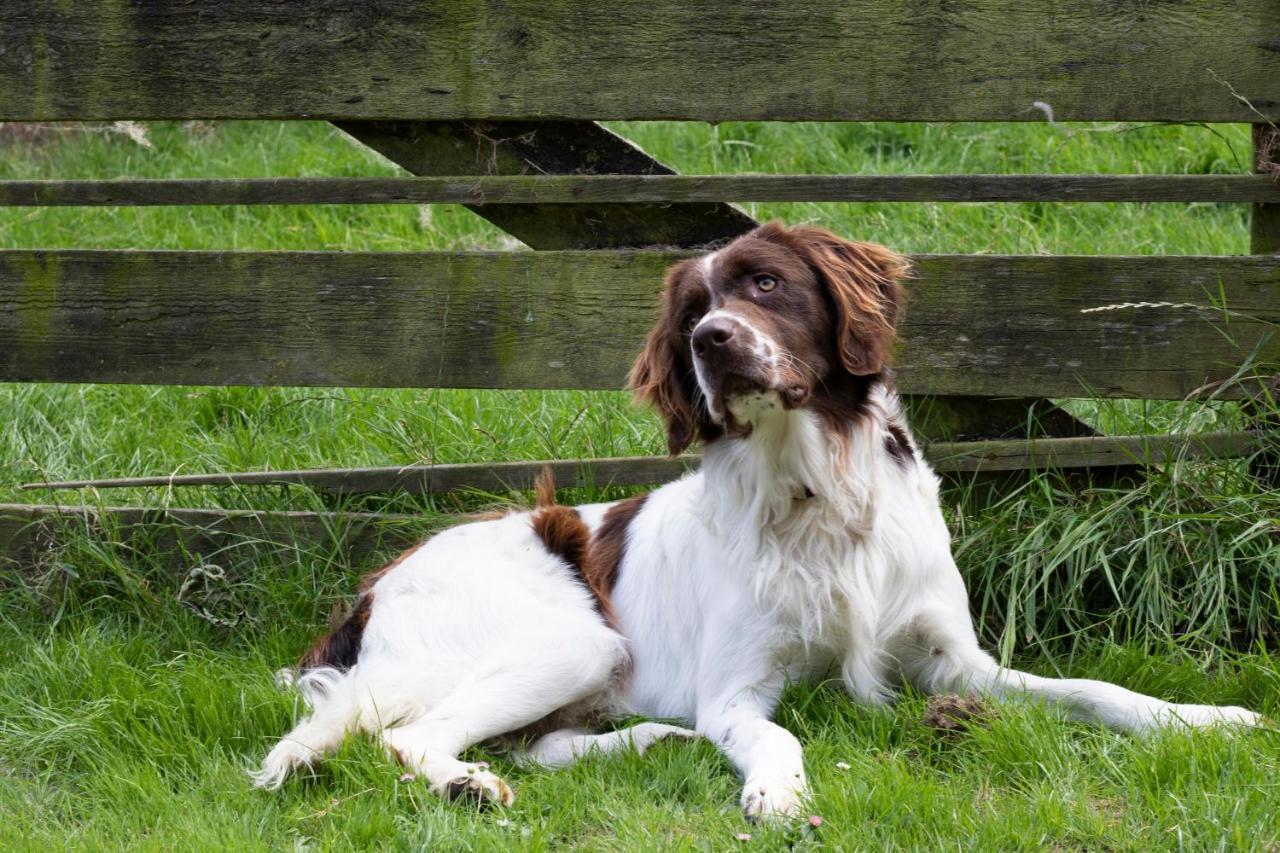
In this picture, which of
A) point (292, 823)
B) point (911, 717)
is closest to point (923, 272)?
point (911, 717)

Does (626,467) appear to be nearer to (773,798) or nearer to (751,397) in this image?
(751,397)

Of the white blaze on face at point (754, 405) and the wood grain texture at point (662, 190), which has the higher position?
the wood grain texture at point (662, 190)

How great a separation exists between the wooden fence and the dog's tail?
0.85 meters

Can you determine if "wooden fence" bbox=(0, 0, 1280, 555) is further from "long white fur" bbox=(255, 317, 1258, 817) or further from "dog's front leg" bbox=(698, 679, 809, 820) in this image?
"dog's front leg" bbox=(698, 679, 809, 820)

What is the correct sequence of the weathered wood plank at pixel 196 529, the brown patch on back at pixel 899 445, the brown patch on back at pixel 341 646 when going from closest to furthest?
the brown patch on back at pixel 899 445 → the brown patch on back at pixel 341 646 → the weathered wood plank at pixel 196 529

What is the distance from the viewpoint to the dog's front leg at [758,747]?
2.79m

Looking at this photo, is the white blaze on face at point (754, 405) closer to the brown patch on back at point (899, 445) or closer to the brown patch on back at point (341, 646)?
the brown patch on back at point (899, 445)

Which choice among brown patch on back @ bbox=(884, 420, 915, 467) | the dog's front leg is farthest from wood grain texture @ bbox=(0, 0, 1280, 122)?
the dog's front leg

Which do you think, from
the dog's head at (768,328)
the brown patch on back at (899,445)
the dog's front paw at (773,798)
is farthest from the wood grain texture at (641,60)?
the dog's front paw at (773,798)

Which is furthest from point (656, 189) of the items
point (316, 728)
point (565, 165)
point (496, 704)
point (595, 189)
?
point (316, 728)

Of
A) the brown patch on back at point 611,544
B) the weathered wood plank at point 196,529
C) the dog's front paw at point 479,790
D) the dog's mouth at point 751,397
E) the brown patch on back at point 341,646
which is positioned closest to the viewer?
the dog's front paw at point 479,790

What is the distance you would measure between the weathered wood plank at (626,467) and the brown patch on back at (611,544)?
27cm

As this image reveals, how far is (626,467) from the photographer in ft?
13.6

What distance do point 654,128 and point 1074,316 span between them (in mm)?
3870
